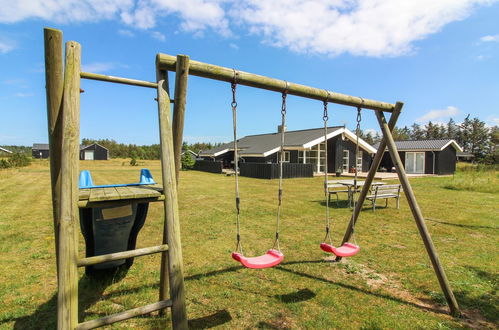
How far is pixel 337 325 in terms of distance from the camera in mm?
2898

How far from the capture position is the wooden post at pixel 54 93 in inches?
86.4

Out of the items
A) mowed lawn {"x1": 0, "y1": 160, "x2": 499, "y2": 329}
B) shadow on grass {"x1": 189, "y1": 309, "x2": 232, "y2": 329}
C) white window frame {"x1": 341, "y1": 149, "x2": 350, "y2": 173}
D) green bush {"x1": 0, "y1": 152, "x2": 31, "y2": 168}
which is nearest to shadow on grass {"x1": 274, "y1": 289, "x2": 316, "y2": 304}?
mowed lawn {"x1": 0, "y1": 160, "x2": 499, "y2": 329}

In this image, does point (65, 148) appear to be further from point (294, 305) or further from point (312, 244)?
point (312, 244)

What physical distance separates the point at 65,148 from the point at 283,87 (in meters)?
2.37

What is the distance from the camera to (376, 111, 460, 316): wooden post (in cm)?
321

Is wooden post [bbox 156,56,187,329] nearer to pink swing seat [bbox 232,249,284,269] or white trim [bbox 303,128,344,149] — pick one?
pink swing seat [bbox 232,249,284,269]

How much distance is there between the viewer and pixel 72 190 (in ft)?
6.66

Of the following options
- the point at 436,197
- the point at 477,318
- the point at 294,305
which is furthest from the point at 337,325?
the point at 436,197

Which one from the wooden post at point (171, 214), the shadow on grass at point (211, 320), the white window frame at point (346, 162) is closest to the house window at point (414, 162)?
the white window frame at point (346, 162)

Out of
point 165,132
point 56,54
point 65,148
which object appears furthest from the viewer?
point 165,132

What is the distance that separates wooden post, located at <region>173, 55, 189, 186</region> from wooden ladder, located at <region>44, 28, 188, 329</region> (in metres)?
0.13

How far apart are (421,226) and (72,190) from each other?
3.99 m

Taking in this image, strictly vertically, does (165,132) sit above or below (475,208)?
above

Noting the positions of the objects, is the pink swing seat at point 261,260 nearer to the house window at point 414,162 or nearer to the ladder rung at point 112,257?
the ladder rung at point 112,257
